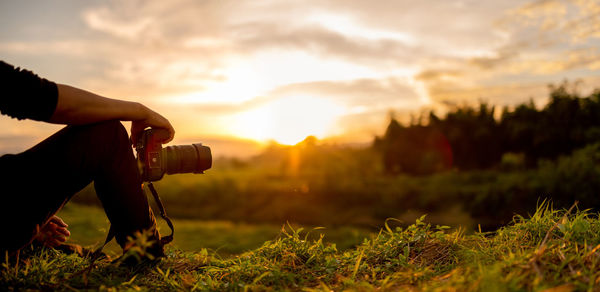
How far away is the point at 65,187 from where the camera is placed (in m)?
2.63

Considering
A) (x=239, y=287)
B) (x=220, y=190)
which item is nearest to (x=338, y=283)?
(x=239, y=287)

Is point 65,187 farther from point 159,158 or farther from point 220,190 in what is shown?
point 220,190

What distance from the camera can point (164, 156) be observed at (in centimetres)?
298

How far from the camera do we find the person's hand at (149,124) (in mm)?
2877

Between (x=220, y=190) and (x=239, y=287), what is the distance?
19.8 metres

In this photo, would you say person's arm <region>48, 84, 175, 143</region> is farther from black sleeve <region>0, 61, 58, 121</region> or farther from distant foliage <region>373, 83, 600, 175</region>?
distant foliage <region>373, 83, 600, 175</region>

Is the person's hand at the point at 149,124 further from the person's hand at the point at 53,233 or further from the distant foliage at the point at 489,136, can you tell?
the distant foliage at the point at 489,136

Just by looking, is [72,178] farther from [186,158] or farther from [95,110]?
[186,158]

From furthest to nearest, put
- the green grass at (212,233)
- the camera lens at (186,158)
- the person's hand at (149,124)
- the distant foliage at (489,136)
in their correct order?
the distant foliage at (489,136) < the green grass at (212,233) < the camera lens at (186,158) < the person's hand at (149,124)

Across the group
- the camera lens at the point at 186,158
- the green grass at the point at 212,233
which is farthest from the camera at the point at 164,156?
the green grass at the point at 212,233

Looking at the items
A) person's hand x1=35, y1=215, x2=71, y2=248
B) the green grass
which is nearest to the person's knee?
person's hand x1=35, y1=215, x2=71, y2=248

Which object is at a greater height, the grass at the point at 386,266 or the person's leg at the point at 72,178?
the person's leg at the point at 72,178

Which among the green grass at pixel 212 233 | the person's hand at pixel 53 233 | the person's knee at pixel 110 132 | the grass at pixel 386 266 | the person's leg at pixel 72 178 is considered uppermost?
the person's knee at pixel 110 132

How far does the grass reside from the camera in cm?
227
